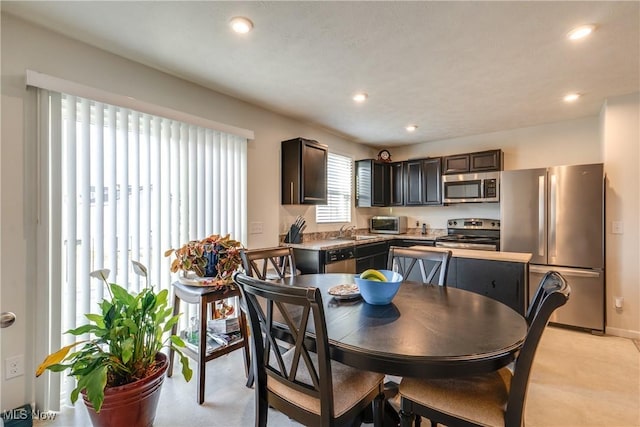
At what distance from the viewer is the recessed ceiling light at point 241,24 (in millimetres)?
1820

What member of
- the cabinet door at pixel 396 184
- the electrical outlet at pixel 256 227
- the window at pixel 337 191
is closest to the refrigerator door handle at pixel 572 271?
the cabinet door at pixel 396 184

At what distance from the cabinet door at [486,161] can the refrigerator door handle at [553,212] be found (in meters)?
0.86

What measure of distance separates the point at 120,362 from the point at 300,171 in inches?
98.5

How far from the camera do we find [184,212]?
8.59 ft

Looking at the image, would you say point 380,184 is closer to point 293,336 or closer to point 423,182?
point 423,182

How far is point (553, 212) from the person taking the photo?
3.40m

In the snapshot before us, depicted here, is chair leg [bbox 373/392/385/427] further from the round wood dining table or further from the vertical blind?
the vertical blind

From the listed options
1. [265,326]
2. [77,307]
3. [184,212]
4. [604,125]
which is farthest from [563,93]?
[77,307]

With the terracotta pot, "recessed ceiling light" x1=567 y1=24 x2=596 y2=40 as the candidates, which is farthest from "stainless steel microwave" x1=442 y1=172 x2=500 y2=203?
the terracotta pot

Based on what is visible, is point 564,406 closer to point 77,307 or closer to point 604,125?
point 604,125

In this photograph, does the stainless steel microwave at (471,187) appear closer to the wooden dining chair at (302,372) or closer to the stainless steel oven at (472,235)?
the stainless steel oven at (472,235)

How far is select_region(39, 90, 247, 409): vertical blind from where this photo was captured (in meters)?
Answer: 1.92

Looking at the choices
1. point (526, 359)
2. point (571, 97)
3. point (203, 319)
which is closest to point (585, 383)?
point (526, 359)

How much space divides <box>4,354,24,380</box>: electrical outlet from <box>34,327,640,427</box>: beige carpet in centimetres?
35
